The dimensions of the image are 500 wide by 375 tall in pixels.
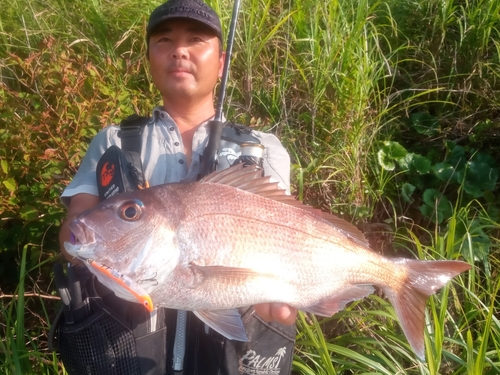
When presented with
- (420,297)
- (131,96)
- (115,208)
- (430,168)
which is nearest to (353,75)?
(430,168)

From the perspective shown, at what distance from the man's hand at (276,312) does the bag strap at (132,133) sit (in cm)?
96

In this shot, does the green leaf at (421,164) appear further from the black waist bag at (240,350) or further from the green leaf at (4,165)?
the green leaf at (4,165)

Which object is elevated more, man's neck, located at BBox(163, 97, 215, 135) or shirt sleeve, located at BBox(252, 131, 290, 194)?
man's neck, located at BBox(163, 97, 215, 135)

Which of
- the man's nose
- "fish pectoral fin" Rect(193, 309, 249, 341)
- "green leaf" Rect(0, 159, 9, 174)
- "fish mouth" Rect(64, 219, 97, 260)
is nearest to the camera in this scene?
"fish mouth" Rect(64, 219, 97, 260)

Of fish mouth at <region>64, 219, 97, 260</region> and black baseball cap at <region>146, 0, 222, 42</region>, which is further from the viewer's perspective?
black baseball cap at <region>146, 0, 222, 42</region>

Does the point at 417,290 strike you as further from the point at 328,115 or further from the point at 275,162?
the point at 328,115

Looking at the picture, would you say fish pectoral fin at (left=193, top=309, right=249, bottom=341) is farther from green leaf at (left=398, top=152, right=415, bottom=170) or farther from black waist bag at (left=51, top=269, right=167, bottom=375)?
green leaf at (left=398, top=152, right=415, bottom=170)

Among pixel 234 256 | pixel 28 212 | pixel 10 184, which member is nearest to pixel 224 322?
pixel 234 256

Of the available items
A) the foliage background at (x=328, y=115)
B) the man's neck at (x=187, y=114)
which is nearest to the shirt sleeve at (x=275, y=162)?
the man's neck at (x=187, y=114)

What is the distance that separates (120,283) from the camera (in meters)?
1.50

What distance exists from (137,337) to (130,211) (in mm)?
673

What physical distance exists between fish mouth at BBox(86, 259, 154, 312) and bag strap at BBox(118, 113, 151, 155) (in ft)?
2.75

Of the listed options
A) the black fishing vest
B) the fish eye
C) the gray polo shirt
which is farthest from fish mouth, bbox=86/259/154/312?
the gray polo shirt

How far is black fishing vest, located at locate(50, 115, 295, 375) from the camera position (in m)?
1.92
